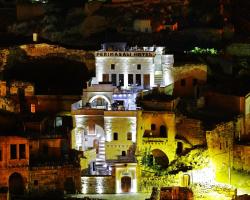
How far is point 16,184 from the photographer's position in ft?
173

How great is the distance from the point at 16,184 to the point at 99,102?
8.79m

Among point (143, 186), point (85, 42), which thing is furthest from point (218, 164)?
point (85, 42)

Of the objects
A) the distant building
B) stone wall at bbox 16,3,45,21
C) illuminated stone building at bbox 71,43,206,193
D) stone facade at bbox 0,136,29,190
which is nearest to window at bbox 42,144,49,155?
illuminated stone building at bbox 71,43,206,193

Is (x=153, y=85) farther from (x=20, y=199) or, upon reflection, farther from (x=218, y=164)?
(x=20, y=199)

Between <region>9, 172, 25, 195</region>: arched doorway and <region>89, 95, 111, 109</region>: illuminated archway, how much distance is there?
769cm

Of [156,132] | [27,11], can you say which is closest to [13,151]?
[156,132]

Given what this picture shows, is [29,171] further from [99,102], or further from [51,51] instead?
[51,51]

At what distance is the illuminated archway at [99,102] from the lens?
56.6 meters

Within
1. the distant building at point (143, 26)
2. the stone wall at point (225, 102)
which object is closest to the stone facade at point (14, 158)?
the stone wall at point (225, 102)

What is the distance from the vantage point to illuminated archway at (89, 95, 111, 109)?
56.6 m

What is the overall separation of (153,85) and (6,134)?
1320cm

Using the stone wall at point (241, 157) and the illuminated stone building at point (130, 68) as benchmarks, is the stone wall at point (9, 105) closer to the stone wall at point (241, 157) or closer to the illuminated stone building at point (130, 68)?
the illuminated stone building at point (130, 68)

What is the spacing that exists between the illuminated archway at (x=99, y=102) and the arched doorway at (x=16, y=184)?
7.69 m

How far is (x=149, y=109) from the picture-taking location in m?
55.9
